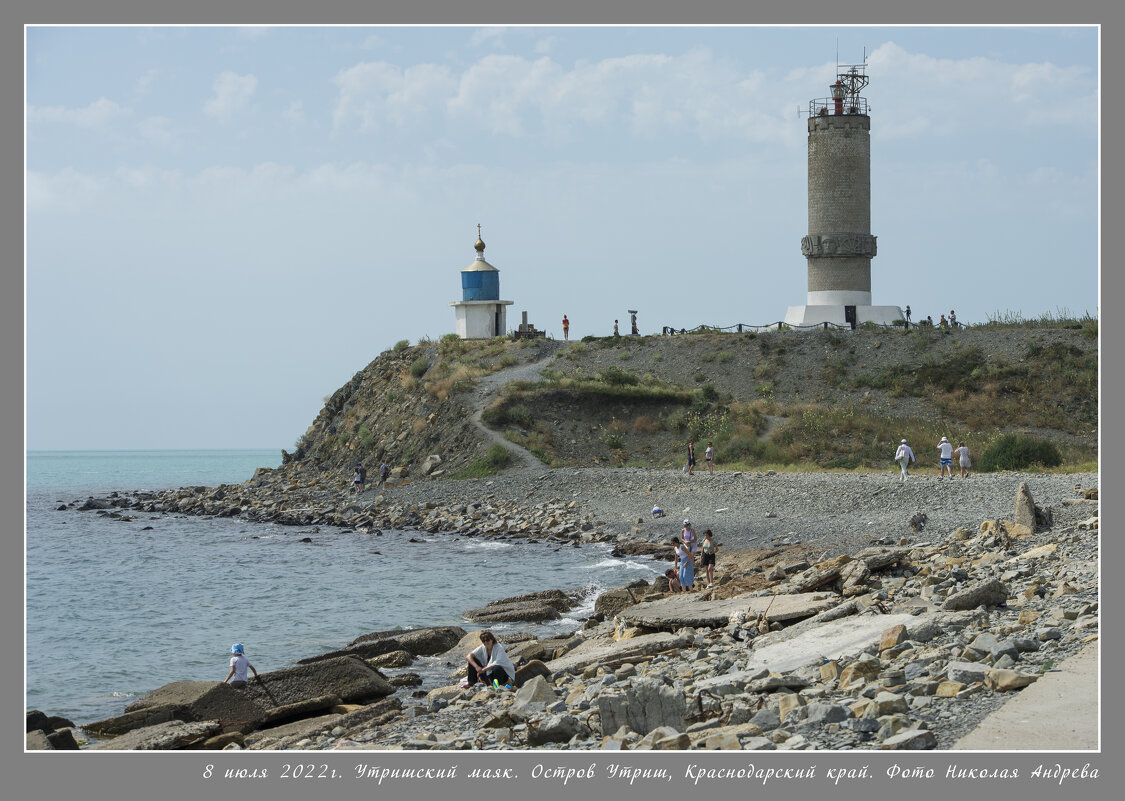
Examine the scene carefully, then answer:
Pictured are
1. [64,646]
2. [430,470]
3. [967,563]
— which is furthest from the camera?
[430,470]

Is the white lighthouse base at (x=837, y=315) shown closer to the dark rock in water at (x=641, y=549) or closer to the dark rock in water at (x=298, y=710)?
the dark rock in water at (x=641, y=549)

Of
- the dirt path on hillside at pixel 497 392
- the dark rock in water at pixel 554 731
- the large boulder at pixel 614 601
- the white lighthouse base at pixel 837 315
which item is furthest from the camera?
the white lighthouse base at pixel 837 315

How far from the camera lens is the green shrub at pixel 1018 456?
108ft

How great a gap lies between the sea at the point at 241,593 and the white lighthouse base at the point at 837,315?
2477 cm

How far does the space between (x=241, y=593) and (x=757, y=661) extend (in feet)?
52.4

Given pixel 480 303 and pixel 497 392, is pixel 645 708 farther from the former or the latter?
pixel 480 303

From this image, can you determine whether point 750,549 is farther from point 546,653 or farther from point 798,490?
point 546,653

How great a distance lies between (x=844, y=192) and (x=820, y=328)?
6.15 meters

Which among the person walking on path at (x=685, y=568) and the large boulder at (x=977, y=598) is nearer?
the large boulder at (x=977, y=598)

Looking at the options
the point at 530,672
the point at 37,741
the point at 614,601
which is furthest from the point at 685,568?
the point at 37,741

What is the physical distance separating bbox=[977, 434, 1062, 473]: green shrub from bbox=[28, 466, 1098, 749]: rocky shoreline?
6.93 meters

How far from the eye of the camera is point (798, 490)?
3111 cm

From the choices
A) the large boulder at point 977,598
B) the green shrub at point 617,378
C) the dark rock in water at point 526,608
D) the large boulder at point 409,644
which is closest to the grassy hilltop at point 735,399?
the green shrub at point 617,378

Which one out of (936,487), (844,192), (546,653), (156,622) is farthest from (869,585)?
(844,192)
